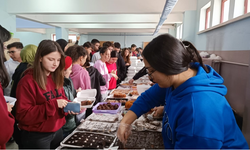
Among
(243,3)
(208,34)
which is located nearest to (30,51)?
(243,3)

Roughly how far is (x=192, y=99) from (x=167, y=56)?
246 mm

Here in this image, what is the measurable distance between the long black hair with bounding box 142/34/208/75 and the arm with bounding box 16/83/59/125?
1089mm

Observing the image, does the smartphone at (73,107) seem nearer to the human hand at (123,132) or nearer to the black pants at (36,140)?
the black pants at (36,140)

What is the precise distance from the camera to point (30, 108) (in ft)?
5.12

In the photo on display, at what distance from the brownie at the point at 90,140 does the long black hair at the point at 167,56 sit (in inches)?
33.3

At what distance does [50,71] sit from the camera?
1.79 meters

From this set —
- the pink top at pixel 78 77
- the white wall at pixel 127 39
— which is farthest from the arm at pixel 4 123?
the white wall at pixel 127 39

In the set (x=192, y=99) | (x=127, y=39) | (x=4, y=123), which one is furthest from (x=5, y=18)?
(x=127, y=39)

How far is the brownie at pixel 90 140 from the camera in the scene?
4.67 ft

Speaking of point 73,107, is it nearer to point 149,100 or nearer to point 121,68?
point 149,100

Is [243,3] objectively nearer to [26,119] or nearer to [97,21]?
[26,119]

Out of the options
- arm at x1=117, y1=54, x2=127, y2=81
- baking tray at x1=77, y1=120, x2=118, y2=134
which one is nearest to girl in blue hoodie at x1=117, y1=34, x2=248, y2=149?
baking tray at x1=77, y1=120, x2=118, y2=134

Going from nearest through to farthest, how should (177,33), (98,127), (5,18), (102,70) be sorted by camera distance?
(98,127) → (102,70) → (5,18) → (177,33)

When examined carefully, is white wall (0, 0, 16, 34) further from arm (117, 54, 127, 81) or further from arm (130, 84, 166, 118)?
arm (130, 84, 166, 118)
